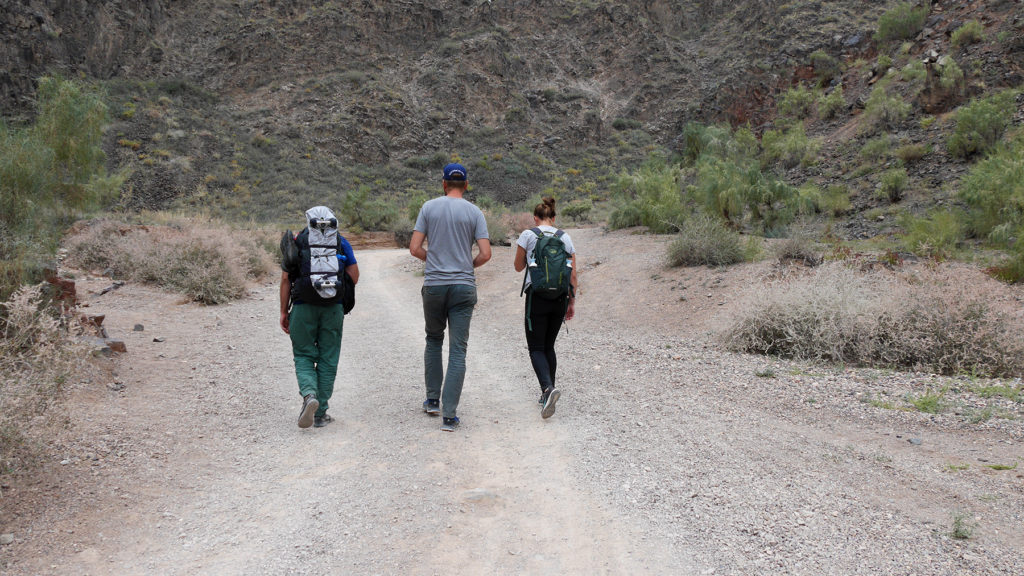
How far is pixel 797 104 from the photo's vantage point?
37.2 m

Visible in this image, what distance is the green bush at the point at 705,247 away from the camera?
38.3 feet

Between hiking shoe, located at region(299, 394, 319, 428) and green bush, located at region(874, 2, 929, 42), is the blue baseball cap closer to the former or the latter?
hiking shoe, located at region(299, 394, 319, 428)

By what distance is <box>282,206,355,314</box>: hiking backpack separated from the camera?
4547 millimetres

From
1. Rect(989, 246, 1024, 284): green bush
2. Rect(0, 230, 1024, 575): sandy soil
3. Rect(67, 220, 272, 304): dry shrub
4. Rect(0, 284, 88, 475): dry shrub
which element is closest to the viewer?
Rect(0, 230, 1024, 575): sandy soil

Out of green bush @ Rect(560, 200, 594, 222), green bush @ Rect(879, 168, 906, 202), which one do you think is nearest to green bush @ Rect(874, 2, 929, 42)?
green bush @ Rect(560, 200, 594, 222)

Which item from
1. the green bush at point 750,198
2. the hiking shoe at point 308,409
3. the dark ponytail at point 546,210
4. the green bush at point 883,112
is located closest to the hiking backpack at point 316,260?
the hiking shoe at point 308,409

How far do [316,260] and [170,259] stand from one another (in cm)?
895

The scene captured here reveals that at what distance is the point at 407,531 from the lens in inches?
123

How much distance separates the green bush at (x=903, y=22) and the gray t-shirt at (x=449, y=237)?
1549 inches

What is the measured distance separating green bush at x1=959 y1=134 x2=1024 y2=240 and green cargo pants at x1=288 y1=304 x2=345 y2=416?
1213cm

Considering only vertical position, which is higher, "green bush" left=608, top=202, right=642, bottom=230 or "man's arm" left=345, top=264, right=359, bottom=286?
"green bush" left=608, top=202, right=642, bottom=230

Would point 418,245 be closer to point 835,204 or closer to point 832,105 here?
point 835,204

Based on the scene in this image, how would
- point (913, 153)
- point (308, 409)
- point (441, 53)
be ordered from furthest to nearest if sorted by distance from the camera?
point (441, 53), point (913, 153), point (308, 409)

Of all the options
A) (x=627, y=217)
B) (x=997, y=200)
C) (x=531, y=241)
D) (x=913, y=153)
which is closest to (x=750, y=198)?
(x=997, y=200)
